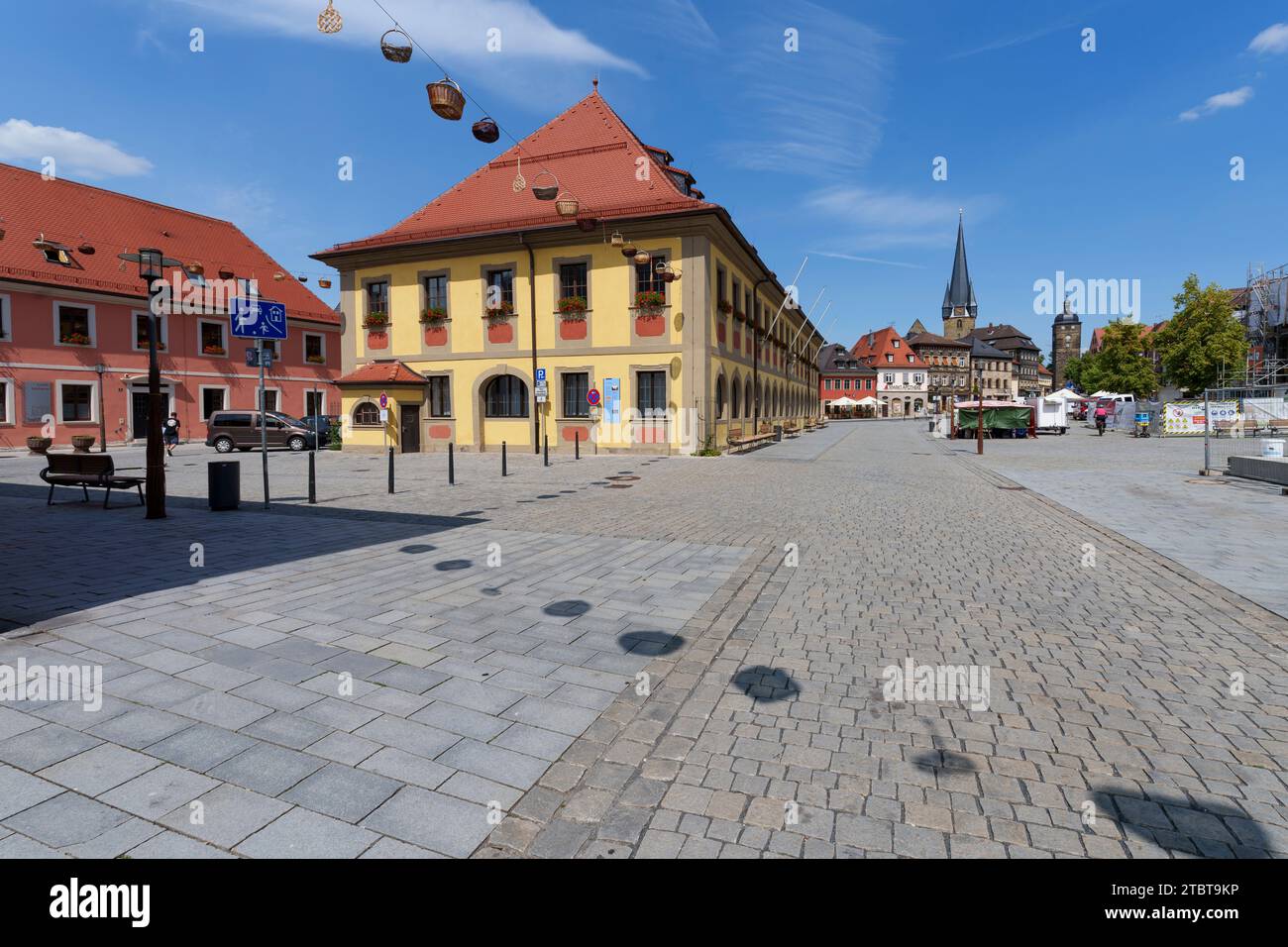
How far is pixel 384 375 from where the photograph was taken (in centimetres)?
2706

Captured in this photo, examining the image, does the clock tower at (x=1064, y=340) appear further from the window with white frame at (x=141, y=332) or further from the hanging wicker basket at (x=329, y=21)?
the hanging wicker basket at (x=329, y=21)

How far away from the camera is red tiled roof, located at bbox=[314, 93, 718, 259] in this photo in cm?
2516

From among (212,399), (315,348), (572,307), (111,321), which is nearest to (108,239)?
(111,321)

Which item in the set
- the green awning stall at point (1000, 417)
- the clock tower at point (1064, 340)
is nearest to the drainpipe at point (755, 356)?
the green awning stall at point (1000, 417)

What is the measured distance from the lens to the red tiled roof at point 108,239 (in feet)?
98.5

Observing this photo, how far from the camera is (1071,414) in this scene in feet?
249

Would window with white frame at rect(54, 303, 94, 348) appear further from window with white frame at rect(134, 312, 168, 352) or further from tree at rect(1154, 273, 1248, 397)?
tree at rect(1154, 273, 1248, 397)

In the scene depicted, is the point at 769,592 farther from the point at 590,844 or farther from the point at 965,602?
the point at 590,844

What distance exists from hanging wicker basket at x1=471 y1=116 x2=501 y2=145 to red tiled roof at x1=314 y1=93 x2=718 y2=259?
1065cm

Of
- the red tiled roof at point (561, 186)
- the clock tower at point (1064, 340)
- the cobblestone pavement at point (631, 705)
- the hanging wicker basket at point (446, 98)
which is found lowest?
the cobblestone pavement at point (631, 705)

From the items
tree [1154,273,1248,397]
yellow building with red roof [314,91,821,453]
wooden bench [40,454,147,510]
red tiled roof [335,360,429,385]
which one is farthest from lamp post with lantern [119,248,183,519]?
tree [1154,273,1248,397]

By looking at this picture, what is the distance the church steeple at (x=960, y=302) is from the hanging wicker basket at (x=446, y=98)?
129329mm
